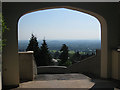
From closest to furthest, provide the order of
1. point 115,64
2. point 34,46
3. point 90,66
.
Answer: point 115,64
point 90,66
point 34,46

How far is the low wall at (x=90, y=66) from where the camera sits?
754 centimetres

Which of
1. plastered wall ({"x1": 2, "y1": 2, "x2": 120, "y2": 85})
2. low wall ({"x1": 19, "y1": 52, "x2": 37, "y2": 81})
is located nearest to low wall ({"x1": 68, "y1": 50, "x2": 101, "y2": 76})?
plastered wall ({"x1": 2, "y1": 2, "x2": 120, "y2": 85})

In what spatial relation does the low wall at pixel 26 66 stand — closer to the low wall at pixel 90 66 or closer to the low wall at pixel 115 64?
the low wall at pixel 115 64

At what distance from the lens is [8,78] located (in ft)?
15.4

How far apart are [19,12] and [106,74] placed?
3761 mm

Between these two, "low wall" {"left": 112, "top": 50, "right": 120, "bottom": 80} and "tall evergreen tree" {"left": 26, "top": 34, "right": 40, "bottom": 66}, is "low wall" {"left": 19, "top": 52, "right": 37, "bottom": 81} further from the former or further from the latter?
"tall evergreen tree" {"left": 26, "top": 34, "right": 40, "bottom": 66}

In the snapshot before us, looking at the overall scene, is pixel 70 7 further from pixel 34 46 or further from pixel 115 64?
pixel 34 46

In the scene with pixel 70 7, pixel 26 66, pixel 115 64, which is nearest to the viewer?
pixel 70 7

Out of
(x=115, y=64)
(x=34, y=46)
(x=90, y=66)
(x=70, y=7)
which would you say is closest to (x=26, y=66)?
(x=70, y=7)

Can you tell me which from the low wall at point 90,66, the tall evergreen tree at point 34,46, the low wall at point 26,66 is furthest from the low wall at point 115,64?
the tall evergreen tree at point 34,46

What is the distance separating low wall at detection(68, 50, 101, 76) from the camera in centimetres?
754

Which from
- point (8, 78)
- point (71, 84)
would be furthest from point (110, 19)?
point (8, 78)

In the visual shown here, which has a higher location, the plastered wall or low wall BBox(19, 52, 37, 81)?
the plastered wall

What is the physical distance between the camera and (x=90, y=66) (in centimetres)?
823
